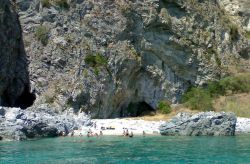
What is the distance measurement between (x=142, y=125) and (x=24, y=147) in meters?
17.9

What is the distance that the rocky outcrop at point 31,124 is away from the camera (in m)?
41.5

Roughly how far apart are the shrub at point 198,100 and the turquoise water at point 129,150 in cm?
1921

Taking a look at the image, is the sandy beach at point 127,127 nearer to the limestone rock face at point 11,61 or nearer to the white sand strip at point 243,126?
the white sand strip at point 243,126

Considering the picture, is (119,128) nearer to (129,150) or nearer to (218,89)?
(129,150)

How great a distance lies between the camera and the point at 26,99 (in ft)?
196

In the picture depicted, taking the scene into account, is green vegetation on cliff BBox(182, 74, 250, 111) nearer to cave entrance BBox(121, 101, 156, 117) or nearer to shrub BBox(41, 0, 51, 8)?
cave entrance BBox(121, 101, 156, 117)

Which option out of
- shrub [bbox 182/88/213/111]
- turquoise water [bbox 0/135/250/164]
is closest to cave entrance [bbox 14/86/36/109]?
turquoise water [bbox 0/135/250/164]

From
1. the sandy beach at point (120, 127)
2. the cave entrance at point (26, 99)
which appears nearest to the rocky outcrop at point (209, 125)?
the sandy beach at point (120, 127)

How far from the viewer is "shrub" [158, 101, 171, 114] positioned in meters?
64.1

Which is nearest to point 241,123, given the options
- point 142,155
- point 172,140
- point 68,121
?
point 172,140

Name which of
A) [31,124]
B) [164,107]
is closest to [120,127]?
[31,124]

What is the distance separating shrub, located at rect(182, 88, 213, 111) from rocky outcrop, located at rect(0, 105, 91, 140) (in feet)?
68.4

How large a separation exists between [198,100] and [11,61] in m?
24.4

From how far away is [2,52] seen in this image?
55906mm
